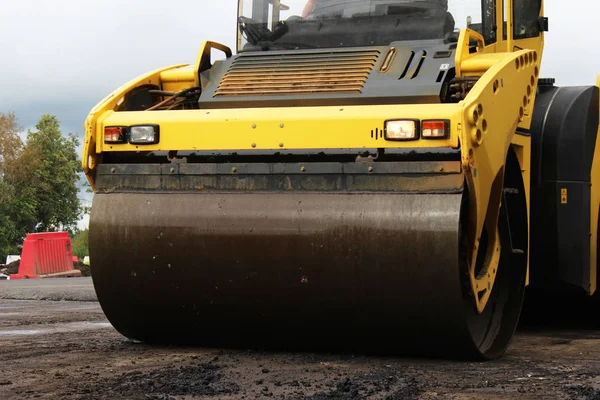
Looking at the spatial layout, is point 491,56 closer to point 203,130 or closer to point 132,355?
point 203,130

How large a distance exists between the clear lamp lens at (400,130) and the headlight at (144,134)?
137 cm

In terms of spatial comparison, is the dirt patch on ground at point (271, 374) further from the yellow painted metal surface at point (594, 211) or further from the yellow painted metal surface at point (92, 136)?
the yellow painted metal surface at point (92, 136)

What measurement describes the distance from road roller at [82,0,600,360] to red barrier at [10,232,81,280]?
13.9 m

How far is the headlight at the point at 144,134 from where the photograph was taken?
6.34 metres

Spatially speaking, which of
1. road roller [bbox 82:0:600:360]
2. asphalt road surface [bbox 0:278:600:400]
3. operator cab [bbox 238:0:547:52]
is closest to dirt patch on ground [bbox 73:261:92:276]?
asphalt road surface [bbox 0:278:600:400]

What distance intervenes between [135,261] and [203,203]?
0.54m

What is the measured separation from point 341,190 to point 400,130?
451 mm

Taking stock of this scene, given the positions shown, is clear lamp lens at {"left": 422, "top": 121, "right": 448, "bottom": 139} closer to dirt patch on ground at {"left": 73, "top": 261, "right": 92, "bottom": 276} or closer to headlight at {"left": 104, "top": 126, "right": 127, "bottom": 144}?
headlight at {"left": 104, "top": 126, "right": 127, "bottom": 144}

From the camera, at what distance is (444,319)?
5844mm

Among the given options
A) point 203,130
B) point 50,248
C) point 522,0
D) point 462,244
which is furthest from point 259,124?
point 50,248

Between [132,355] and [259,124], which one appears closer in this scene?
[259,124]

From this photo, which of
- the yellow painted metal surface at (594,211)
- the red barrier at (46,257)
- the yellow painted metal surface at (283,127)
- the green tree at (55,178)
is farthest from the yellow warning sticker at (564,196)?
the green tree at (55,178)

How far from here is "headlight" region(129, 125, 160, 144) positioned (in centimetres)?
634

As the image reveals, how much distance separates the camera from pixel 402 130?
19.2 feet
